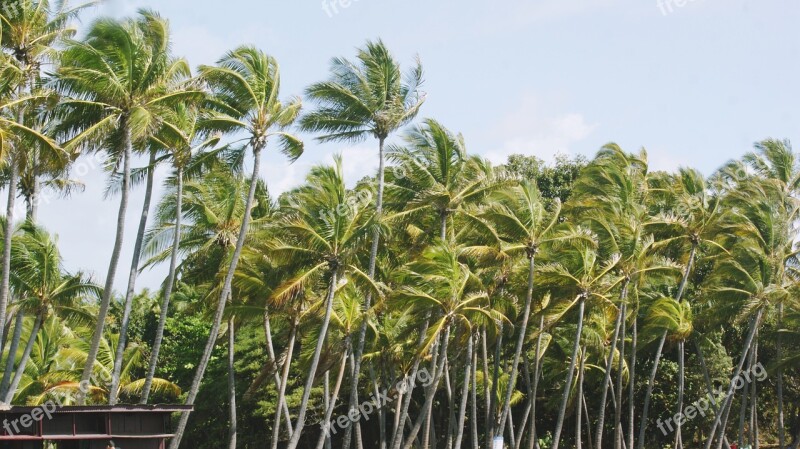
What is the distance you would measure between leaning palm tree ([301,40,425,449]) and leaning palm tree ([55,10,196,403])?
6.04 m

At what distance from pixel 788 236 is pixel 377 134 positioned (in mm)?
20017

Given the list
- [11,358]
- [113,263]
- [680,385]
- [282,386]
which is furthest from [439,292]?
[680,385]

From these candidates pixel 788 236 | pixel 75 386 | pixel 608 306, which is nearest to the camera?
pixel 75 386

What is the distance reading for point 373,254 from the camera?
32469 mm

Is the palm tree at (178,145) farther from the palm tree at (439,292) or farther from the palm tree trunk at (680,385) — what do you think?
the palm tree trunk at (680,385)

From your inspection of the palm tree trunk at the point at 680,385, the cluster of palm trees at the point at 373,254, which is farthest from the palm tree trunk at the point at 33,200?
the palm tree trunk at the point at 680,385

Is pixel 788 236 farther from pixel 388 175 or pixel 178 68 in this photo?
pixel 178 68

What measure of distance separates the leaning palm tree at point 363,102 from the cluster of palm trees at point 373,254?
0.07m

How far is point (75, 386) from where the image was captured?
1233 inches

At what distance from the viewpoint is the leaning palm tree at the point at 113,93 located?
25.7m

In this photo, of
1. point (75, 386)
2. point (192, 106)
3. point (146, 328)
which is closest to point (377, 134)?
point (192, 106)

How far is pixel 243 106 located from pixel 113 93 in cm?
425

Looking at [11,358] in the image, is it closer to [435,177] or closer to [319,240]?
[319,240]

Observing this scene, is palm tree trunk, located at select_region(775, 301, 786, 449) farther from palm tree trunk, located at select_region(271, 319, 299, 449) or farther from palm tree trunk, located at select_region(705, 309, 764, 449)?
palm tree trunk, located at select_region(271, 319, 299, 449)
